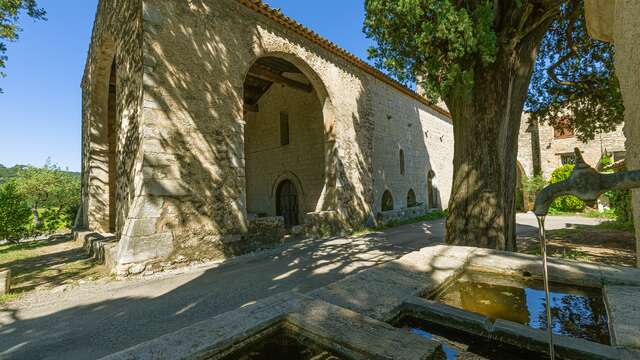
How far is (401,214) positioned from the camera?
12.0 m

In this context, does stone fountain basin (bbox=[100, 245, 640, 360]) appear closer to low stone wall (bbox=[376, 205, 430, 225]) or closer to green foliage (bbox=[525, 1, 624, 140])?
green foliage (bbox=[525, 1, 624, 140])

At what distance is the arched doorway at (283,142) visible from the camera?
11.4m

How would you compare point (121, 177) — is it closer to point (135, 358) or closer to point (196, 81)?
point (196, 81)

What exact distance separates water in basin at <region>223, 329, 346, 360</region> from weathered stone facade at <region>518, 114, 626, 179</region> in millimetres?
18457

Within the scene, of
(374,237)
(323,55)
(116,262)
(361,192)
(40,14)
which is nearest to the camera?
(116,262)

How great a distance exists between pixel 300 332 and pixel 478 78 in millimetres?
4764

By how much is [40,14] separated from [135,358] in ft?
37.4

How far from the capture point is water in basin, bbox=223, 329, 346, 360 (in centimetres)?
128

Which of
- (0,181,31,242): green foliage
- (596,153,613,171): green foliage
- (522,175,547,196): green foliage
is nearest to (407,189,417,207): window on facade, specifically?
(522,175,547,196): green foliage

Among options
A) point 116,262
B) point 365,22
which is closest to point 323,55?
point 365,22

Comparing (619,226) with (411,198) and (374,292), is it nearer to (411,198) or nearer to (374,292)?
(411,198)

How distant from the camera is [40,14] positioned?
796cm

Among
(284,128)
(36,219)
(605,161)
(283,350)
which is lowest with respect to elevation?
(36,219)

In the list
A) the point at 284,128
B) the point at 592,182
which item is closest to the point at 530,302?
the point at 592,182
